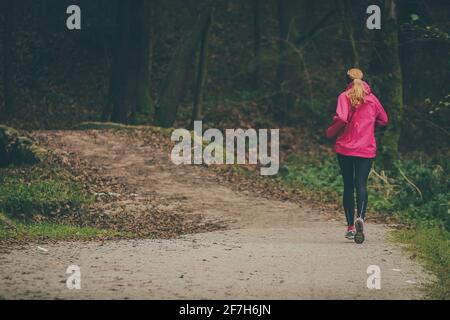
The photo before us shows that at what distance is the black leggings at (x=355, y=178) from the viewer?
1163 centimetres

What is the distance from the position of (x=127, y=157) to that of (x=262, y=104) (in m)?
11.2

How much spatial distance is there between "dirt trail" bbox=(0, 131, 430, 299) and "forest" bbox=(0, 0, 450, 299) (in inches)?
24.3

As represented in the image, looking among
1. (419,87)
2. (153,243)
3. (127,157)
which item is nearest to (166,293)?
(153,243)

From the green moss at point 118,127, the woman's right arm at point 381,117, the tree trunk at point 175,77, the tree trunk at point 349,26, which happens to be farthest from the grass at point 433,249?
the tree trunk at point 175,77

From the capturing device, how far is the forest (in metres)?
15.8

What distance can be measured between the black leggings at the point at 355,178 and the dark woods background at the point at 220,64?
16.9 feet

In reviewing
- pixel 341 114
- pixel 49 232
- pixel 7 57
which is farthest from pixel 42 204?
pixel 7 57

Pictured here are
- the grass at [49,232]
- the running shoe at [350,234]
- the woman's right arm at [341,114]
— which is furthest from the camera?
the grass at [49,232]

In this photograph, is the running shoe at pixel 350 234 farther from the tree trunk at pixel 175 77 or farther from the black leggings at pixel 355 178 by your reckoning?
the tree trunk at pixel 175 77

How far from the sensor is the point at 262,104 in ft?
97.9

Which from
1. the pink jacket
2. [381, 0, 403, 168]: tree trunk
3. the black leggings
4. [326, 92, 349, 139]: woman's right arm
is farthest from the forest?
[326, 92, 349, 139]: woman's right arm

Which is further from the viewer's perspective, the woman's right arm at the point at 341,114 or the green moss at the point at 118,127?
the green moss at the point at 118,127
